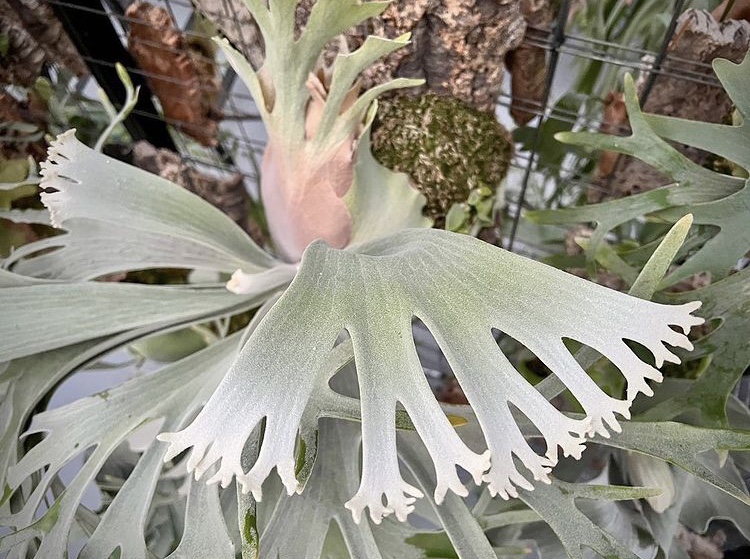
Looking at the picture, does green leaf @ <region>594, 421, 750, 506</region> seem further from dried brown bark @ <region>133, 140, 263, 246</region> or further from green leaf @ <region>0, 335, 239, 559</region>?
dried brown bark @ <region>133, 140, 263, 246</region>

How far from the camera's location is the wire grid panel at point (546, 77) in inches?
22.6

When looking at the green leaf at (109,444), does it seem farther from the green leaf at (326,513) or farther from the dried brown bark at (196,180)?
the dried brown bark at (196,180)

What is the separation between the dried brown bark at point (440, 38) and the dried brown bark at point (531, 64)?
0.11 ft

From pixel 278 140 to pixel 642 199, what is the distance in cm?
31

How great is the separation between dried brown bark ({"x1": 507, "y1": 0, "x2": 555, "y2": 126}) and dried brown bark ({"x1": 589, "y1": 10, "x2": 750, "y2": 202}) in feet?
0.34

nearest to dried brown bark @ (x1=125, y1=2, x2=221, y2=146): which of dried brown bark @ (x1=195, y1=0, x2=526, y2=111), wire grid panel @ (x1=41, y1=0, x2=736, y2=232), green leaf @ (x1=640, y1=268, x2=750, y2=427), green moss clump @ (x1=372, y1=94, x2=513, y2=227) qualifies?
wire grid panel @ (x1=41, y1=0, x2=736, y2=232)

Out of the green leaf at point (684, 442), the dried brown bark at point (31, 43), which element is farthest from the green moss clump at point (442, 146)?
the dried brown bark at point (31, 43)

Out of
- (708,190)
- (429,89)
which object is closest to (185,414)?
(429,89)

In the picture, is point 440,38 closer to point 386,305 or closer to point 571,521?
Answer: point 386,305

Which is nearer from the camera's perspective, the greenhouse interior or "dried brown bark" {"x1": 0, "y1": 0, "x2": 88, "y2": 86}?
the greenhouse interior

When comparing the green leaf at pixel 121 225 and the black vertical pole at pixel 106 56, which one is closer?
the green leaf at pixel 121 225

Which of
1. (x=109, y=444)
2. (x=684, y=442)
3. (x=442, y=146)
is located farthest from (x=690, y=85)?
(x=109, y=444)

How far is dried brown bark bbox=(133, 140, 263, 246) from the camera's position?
32.1 inches

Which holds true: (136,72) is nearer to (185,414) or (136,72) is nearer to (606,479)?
(185,414)
